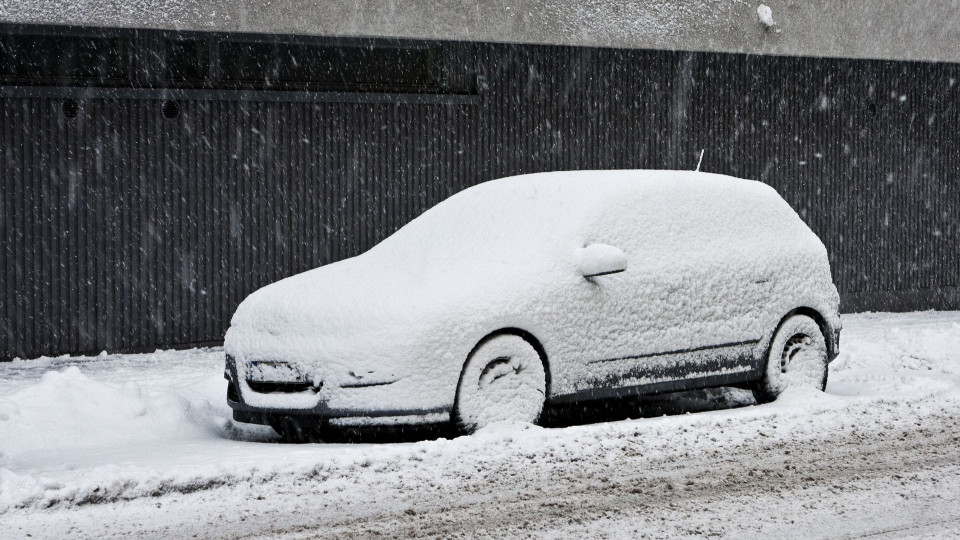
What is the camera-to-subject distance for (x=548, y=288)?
7.23 meters

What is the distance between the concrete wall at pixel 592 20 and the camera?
36.1ft

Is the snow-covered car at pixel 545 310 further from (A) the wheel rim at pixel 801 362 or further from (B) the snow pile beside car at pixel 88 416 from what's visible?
(B) the snow pile beside car at pixel 88 416

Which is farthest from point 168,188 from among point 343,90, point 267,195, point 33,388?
point 33,388

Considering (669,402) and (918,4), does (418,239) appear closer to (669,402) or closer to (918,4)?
(669,402)

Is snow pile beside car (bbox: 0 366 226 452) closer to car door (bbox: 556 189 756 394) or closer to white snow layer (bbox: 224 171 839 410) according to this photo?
white snow layer (bbox: 224 171 839 410)

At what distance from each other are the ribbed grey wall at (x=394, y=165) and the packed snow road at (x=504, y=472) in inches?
139

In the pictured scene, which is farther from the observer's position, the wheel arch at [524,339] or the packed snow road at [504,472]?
the wheel arch at [524,339]

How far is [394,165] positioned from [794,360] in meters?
5.98

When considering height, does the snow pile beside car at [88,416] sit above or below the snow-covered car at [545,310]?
below

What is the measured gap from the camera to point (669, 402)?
866cm

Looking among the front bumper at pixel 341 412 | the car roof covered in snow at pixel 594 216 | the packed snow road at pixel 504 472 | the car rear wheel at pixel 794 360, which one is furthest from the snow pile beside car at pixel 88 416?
the car rear wheel at pixel 794 360

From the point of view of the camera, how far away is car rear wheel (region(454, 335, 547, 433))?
22.8ft

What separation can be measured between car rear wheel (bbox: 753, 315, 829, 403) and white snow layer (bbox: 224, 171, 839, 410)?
146mm

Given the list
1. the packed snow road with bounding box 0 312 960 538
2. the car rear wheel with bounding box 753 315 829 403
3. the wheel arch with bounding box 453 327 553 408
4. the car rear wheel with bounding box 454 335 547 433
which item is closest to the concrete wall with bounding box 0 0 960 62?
the packed snow road with bounding box 0 312 960 538
